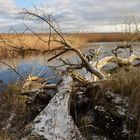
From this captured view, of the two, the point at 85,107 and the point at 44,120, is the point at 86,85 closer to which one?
the point at 85,107

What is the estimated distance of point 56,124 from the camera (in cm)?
554

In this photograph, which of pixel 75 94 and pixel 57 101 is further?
pixel 75 94

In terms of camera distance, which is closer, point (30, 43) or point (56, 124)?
point (56, 124)

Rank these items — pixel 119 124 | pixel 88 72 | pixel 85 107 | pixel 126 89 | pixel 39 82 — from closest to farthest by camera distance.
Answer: pixel 119 124 → pixel 126 89 → pixel 85 107 → pixel 88 72 → pixel 39 82

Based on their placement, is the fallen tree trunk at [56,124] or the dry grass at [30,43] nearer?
the fallen tree trunk at [56,124]

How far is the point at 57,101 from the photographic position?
5.89 m

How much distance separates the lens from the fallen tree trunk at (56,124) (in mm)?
5449

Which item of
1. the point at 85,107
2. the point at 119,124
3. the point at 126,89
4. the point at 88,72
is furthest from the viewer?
the point at 88,72

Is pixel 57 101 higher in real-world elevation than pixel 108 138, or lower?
higher

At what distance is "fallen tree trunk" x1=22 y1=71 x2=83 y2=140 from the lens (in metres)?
5.45

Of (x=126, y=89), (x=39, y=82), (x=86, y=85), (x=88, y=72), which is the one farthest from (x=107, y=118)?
(x=39, y=82)

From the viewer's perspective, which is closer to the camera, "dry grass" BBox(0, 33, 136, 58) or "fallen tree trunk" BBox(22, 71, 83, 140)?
"fallen tree trunk" BBox(22, 71, 83, 140)

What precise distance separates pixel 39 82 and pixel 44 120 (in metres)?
3.81

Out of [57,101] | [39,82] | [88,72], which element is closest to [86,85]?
[57,101]
